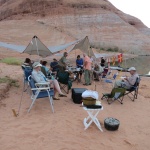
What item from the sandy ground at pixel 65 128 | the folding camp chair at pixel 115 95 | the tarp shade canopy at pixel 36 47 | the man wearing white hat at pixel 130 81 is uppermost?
the tarp shade canopy at pixel 36 47

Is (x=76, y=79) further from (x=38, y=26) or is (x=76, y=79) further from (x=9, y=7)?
(x=9, y=7)

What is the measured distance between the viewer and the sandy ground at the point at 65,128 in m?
4.27

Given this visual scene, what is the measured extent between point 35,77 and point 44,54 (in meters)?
3.72

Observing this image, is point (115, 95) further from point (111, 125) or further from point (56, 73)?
point (56, 73)

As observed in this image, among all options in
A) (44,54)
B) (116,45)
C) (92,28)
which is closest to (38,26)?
(92,28)

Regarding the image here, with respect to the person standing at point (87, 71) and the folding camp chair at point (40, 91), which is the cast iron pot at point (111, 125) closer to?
the folding camp chair at point (40, 91)

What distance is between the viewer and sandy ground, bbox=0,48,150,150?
168 inches

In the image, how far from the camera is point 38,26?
37500mm

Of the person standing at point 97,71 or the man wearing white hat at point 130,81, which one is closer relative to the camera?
the man wearing white hat at point 130,81

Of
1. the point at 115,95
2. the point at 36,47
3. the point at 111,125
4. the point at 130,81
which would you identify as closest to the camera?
the point at 111,125

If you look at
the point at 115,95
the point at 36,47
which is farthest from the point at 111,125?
the point at 36,47

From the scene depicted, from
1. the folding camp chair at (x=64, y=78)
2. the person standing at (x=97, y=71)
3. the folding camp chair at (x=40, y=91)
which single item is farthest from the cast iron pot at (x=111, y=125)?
the person standing at (x=97, y=71)

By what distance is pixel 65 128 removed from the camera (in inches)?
194

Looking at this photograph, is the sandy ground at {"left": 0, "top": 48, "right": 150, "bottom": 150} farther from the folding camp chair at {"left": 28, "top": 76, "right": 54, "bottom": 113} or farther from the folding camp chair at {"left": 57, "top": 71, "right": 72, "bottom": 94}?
the folding camp chair at {"left": 57, "top": 71, "right": 72, "bottom": 94}
